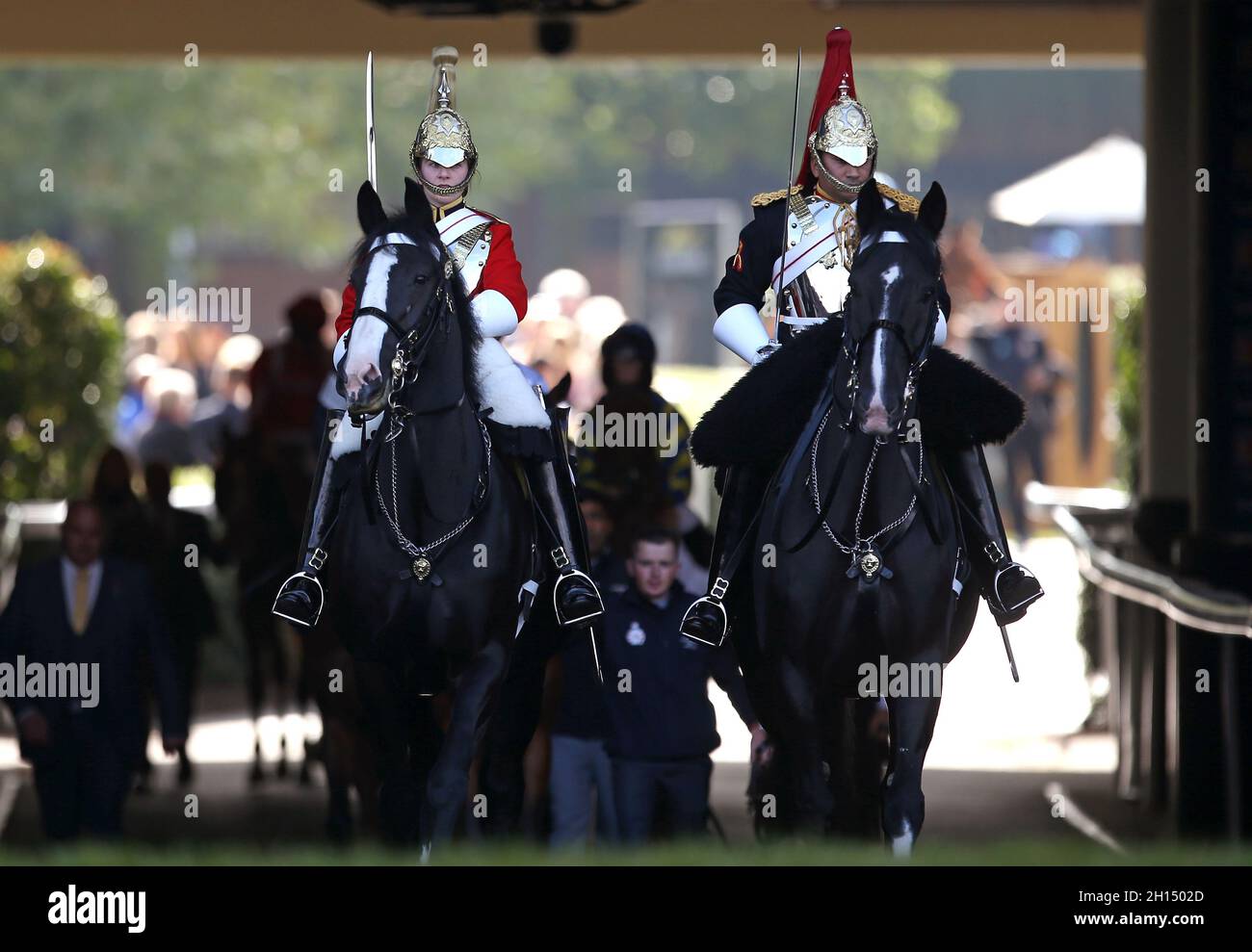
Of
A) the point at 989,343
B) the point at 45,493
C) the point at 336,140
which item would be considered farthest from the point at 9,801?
the point at 336,140

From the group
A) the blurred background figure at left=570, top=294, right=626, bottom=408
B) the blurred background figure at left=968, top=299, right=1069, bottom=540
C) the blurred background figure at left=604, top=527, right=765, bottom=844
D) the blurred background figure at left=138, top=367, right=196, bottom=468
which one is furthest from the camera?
the blurred background figure at left=968, top=299, right=1069, bottom=540

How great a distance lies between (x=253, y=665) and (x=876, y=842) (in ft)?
21.5

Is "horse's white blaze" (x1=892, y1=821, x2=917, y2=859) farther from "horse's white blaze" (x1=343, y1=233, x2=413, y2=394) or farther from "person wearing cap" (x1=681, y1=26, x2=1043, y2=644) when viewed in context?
"horse's white blaze" (x1=343, y1=233, x2=413, y2=394)

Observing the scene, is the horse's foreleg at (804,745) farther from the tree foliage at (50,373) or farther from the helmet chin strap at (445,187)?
the tree foliage at (50,373)

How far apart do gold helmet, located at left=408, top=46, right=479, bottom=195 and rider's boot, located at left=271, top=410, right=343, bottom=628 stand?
878mm

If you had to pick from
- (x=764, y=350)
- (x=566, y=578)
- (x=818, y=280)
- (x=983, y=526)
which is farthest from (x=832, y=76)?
(x=566, y=578)

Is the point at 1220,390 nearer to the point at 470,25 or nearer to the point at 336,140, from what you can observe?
the point at 470,25

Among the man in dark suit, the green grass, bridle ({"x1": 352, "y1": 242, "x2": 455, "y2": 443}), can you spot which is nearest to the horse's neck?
the green grass

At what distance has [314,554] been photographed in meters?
8.33

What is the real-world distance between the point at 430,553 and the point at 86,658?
342cm

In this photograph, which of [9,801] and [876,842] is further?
[9,801]

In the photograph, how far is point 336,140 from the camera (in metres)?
36.0

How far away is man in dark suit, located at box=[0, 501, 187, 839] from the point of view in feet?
36.5

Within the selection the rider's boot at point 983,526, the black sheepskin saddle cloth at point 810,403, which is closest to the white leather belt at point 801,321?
the black sheepskin saddle cloth at point 810,403
